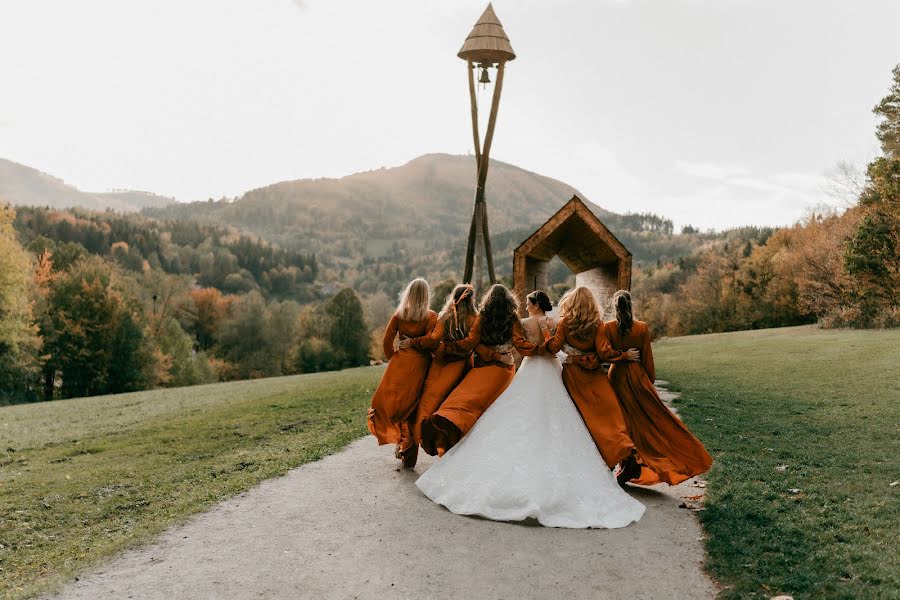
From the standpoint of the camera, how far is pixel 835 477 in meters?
9.16

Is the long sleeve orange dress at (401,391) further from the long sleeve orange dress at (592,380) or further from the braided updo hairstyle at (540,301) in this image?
the long sleeve orange dress at (592,380)

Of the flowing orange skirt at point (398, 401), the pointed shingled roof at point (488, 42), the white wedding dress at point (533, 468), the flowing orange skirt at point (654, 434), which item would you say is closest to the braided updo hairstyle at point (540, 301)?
the white wedding dress at point (533, 468)

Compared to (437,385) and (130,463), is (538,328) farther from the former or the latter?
(130,463)

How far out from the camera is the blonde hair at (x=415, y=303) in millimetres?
9352

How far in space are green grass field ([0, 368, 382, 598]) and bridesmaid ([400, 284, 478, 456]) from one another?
2436mm

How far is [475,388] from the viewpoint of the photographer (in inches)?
342

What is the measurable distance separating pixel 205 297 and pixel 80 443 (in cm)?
8291

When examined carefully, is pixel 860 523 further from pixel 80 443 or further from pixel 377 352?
pixel 377 352

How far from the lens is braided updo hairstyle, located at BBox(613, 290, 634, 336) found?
8430mm

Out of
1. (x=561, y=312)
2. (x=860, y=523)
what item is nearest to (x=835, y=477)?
(x=860, y=523)

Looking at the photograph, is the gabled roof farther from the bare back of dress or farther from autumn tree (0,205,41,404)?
autumn tree (0,205,41,404)

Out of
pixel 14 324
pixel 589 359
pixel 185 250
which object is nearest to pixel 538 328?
pixel 589 359

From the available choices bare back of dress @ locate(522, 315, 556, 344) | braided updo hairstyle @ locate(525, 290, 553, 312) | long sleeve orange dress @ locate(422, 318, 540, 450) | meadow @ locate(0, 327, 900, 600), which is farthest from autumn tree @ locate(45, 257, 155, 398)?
bare back of dress @ locate(522, 315, 556, 344)

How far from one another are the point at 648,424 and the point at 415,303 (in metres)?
3.53
